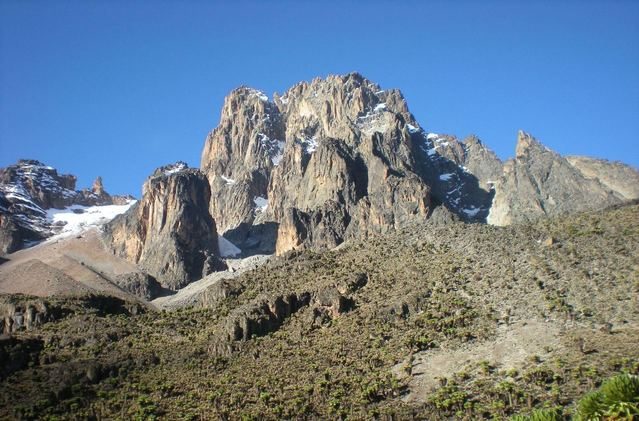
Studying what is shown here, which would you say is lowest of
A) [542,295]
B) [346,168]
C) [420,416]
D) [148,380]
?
[420,416]

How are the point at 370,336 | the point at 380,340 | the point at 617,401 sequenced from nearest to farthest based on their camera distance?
the point at 617,401 → the point at 380,340 → the point at 370,336

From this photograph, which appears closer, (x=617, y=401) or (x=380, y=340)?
(x=617, y=401)

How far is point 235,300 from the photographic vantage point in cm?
11594

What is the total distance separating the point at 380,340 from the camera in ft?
285

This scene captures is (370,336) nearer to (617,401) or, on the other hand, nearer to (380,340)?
(380,340)

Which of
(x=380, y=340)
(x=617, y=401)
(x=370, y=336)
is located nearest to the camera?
(x=617, y=401)

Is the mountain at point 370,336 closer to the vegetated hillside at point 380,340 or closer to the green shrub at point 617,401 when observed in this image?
the vegetated hillside at point 380,340

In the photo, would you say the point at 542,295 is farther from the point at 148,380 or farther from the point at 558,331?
the point at 148,380

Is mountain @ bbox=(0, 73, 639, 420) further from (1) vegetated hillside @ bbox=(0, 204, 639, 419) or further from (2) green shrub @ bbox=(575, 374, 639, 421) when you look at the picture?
(2) green shrub @ bbox=(575, 374, 639, 421)

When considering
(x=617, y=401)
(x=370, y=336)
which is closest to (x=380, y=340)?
(x=370, y=336)

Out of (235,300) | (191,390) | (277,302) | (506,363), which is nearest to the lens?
(506,363)

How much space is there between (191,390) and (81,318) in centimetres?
3660

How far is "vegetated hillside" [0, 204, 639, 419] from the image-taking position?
2776 inches

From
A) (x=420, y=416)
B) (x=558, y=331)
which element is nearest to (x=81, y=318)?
(x=420, y=416)
